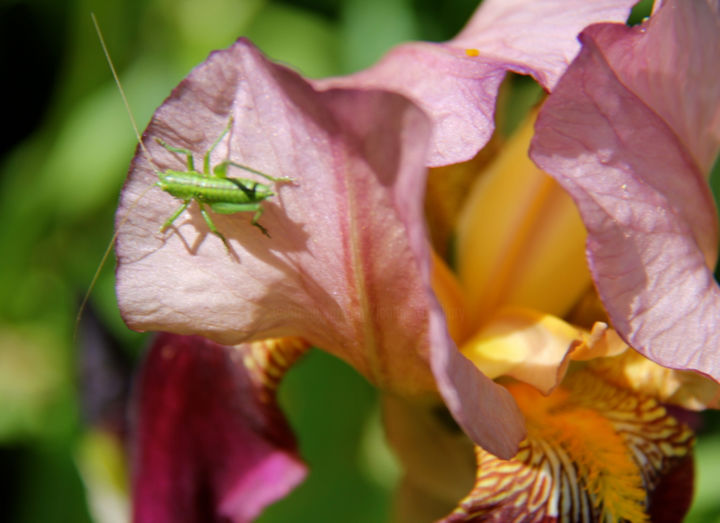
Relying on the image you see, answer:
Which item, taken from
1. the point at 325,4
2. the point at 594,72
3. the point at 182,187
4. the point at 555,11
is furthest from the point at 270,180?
A: the point at 325,4

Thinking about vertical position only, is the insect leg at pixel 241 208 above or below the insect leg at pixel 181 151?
below

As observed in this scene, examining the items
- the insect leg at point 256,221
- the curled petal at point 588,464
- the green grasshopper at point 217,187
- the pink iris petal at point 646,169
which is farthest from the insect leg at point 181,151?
the curled petal at point 588,464

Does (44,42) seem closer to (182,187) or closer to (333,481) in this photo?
(333,481)

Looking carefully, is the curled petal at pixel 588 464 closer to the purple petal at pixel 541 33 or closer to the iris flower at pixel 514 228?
the iris flower at pixel 514 228

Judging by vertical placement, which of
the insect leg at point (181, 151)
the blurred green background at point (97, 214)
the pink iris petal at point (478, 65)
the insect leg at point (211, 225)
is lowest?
the blurred green background at point (97, 214)

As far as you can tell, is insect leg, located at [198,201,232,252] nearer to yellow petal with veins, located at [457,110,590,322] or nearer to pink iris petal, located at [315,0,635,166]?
pink iris petal, located at [315,0,635,166]

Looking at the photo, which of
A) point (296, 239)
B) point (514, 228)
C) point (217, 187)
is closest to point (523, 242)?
point (514, 228)
